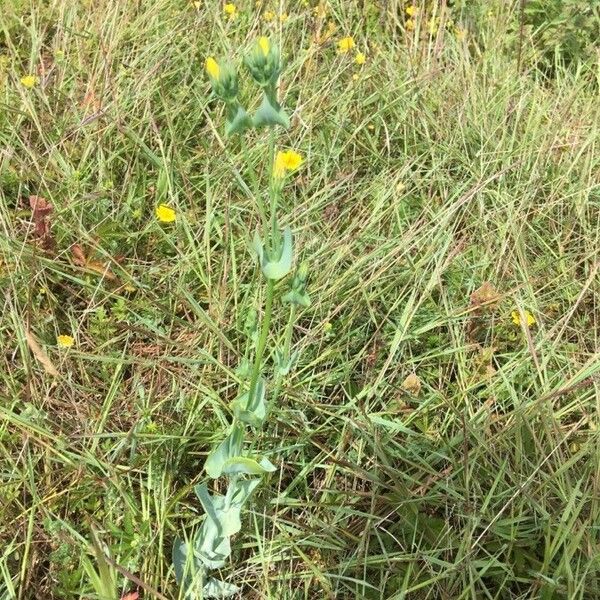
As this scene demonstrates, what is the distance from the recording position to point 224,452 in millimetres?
1132

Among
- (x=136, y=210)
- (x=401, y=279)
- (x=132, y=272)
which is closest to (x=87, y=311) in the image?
(x=132, y=272)

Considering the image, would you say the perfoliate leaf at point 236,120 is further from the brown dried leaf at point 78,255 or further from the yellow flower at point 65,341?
the brown dried leaf at point 78,255

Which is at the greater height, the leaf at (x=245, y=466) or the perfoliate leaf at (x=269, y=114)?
the perfoliate leaf at (x=269, y=114)

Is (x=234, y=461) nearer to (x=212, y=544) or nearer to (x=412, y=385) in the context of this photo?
(x=212, y=544)

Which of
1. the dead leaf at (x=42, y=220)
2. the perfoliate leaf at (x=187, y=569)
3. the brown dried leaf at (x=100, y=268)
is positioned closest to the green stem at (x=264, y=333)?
the perfoliate leaf at (x=187, y=569)

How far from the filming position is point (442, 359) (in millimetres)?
1591

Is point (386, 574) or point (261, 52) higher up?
point (261, 52)

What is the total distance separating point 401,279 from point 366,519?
64 centimetres

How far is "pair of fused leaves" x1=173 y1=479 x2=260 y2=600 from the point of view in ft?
3.77

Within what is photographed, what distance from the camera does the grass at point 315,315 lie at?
123 centimetres

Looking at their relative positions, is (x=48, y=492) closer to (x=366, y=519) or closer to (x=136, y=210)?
(x=366, y=519)

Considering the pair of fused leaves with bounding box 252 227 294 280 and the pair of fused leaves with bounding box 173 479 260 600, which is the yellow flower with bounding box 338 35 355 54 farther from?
the pair of fused leaves with bounding box 173 479 260 600

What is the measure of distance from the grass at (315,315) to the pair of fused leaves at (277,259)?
0.15 m

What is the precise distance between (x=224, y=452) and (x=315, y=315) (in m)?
0.54
